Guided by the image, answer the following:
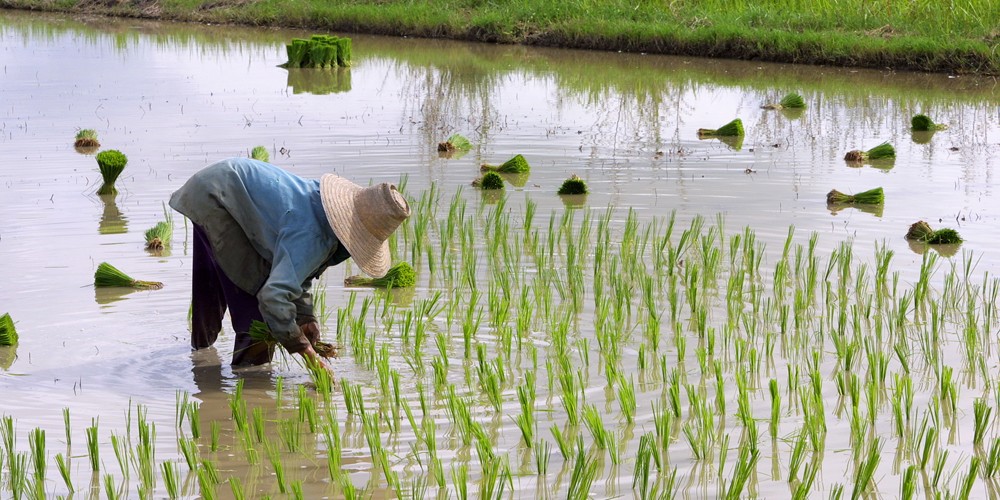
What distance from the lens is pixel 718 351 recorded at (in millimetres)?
4629

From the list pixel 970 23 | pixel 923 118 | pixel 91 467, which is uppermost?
pixel 970 23

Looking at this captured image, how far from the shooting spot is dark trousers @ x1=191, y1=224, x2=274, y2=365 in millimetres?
4285

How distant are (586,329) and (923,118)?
6.03 metres

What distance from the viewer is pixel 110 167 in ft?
24.6

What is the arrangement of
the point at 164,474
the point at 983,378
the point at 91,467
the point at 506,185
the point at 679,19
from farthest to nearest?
1. the point at 679,19
2. the point at 506,185
3. the point at 983,378
4. the point at 91,467
5. the point at 164,474

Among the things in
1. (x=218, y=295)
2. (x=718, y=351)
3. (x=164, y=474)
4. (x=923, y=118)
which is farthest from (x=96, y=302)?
(x=923, y=118)

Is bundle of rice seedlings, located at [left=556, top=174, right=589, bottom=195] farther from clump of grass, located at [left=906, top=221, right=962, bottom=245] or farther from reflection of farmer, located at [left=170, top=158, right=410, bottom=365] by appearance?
reflection of farmer, located at [left=170, top=158, right=410, bottom=365]

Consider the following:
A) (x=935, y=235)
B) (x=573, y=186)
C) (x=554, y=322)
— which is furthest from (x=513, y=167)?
(x=554, y=322)

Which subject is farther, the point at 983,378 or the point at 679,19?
the point at 679,19

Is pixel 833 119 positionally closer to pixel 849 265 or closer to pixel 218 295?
pixel 849 265

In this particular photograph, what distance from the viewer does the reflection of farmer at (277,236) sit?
3.77m

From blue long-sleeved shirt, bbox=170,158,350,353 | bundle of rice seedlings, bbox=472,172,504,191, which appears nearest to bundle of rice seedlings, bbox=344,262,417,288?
blue long-sleeved shirt, bbox=170,158,350,353

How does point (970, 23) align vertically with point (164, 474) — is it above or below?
above

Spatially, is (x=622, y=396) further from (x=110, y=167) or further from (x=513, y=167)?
(x=110, y=167)
